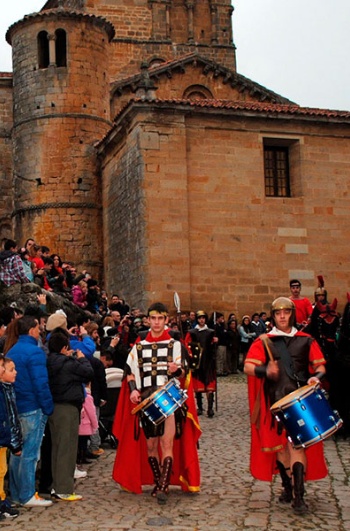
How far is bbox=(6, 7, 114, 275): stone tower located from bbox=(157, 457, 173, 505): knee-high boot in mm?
19827

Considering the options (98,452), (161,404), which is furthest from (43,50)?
(161,404)

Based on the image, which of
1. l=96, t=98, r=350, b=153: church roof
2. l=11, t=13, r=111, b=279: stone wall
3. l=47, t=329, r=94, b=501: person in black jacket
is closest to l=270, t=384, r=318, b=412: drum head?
l=47, t=329, r=94, b=501: person in black jacket

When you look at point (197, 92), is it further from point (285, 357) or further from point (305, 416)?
point (305, 416)

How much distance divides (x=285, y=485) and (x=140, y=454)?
1600mm

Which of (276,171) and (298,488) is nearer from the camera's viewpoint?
(298,488)

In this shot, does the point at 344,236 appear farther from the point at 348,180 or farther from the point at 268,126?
the point at 268,126

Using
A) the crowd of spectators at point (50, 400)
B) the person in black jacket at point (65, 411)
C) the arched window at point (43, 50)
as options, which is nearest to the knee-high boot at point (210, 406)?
the crowd of spectators at point (50, 400)

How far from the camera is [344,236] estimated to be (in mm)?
24734

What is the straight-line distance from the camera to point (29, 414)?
7918 mm

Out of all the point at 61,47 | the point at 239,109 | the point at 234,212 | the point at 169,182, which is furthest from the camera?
the point at 61,47

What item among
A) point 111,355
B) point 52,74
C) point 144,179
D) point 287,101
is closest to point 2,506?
point 111,355

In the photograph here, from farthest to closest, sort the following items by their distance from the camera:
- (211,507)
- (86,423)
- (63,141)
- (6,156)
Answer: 1. (6,156)
2. (63,141)
3. (86,423)
4. (211,507)

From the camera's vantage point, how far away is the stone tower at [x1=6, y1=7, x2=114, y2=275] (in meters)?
27.8

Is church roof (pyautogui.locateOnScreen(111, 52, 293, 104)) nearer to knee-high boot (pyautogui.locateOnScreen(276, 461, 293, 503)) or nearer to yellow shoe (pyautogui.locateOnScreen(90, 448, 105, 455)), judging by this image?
yellow shoe (pyautogui.locateOnScreen(90, 448, 105, 455))
